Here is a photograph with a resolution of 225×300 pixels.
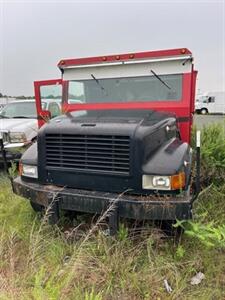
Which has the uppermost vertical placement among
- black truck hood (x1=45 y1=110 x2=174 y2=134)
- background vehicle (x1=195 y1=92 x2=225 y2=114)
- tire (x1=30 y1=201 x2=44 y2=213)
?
black truck hood (x1=45 y1=110 x2=174 y2=134)

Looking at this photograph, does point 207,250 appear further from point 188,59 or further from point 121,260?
point 188,59

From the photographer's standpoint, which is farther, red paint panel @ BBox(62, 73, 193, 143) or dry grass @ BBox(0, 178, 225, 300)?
red paint panel @ BBox(62, 73, 193, 143)

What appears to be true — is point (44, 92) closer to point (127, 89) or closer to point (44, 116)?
point (44, 116)

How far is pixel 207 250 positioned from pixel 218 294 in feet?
2.25

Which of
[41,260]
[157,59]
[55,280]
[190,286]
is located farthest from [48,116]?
[190,286]

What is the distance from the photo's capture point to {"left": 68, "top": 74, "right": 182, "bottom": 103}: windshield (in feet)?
15.1

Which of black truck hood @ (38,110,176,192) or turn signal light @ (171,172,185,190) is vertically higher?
black truck hood @ (38,110,176,192)

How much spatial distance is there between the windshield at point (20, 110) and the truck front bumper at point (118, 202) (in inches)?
191

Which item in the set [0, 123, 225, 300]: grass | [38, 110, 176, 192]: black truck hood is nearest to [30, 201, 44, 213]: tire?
[0, 123, 225, 300]: grass

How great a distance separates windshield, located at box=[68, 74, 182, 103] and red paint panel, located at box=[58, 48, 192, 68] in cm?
24

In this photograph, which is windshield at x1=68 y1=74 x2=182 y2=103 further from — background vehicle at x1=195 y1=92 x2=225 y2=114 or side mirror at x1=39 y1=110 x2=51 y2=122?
background vehicle at x1=195 y1=92 x2=225 y2=114

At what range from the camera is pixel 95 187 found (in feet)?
11.6

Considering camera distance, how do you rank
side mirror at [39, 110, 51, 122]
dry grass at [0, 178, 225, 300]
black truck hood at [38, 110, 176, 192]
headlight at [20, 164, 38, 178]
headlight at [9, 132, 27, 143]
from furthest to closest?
1. headlight at [9, 132, 27, 143]
2. side mirror at [39, 110, 51, 122]
3. headlight at [20, 164, 38, 178]
4. black truck hood at [38, 110, 176, 192]
5. dry grass at [0, 178, 225, 300]

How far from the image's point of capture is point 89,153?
352cm
